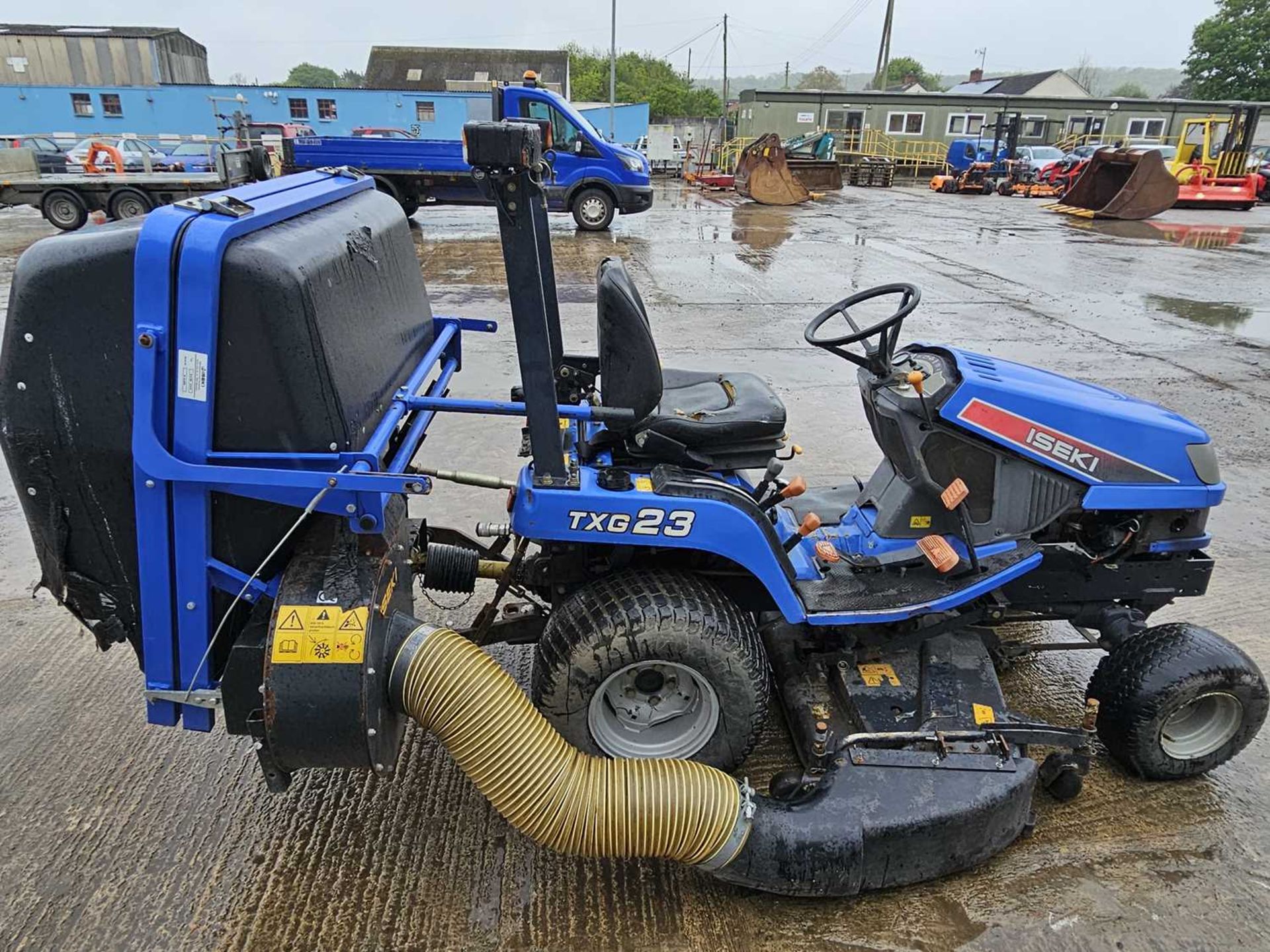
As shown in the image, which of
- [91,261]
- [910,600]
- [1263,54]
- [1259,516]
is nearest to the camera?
[91,261]

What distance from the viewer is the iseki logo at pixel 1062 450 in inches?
97.7

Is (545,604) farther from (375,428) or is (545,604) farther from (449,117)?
(449,117)

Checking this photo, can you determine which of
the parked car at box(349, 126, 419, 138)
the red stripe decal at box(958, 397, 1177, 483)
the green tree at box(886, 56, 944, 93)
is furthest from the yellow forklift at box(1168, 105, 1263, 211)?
the green tree at box(886, 56, 944, 93)

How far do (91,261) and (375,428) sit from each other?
72 centimetres

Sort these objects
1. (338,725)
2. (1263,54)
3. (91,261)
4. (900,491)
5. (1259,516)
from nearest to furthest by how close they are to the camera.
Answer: (91,261) < (338,725) < (900,491) < (1259,516) < (1263,54)

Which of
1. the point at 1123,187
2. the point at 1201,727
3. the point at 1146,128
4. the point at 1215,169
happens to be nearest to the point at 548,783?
the point at 1201,727

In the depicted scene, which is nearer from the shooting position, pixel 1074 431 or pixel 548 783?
pixel 548 783

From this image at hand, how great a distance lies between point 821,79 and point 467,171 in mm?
108102

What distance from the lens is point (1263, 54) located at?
1654 inches

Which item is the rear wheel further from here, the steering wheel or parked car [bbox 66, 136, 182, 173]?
parked car [bbox 66, 136, 182, 173]

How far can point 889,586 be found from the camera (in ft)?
8.70

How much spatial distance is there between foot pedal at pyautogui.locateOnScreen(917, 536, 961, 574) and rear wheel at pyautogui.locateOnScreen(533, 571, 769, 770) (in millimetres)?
591

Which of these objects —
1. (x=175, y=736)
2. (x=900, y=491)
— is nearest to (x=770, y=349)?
(x=900, y=491)

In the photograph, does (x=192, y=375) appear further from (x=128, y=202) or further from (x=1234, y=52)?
(x=1234, y=52)
